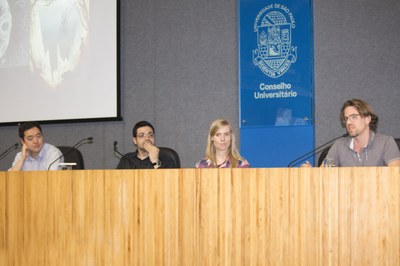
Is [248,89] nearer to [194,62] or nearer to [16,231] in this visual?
[194,62]

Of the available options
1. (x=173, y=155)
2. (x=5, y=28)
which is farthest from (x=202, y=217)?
(x=5, y=28)

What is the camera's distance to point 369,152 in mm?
3330

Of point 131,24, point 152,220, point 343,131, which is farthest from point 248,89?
point 152,220

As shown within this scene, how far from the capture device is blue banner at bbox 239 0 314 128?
Result: 175 inches

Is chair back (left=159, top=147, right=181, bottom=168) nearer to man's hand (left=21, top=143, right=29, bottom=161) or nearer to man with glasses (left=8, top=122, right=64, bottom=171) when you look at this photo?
man with glasses (left=8, top=122, right=64, bottom=171)

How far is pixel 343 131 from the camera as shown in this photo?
14.3ft

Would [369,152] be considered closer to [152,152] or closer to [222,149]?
[222,149]

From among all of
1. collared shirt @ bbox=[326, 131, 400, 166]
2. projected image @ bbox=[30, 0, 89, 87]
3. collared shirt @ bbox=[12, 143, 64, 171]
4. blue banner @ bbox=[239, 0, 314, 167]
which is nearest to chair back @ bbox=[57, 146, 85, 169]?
collared shirt @ bbox=[12, 143, 64, 171]

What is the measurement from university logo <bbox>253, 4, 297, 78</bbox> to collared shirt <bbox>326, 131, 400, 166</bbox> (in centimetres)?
118

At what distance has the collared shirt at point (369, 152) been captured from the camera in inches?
128

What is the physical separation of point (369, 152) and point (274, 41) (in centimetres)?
153

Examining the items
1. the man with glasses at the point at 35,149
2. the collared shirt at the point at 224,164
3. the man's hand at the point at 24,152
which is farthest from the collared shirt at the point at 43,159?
the collared shirt at the point at 224,164

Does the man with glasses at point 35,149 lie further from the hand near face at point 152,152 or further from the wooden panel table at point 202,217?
the wooden panel table at point 202,217

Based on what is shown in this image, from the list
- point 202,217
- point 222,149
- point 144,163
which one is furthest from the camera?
point 144,163
